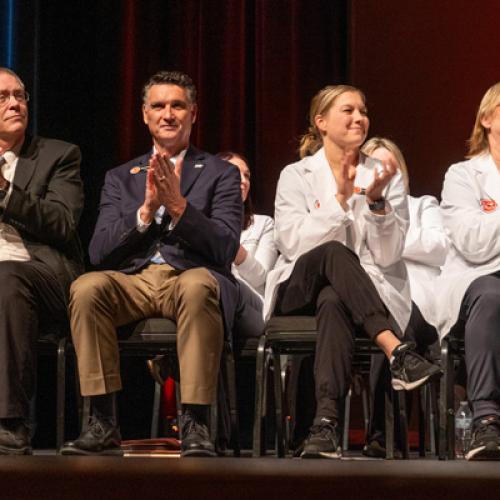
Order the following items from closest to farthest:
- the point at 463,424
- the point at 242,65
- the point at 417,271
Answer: the point at 417,271 < the point at 463,424 < the point at 242,65

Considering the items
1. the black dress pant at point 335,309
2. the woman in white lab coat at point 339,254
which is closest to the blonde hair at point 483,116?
the woman in white lab coat at point 339,254

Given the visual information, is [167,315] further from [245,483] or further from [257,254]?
[245,483]

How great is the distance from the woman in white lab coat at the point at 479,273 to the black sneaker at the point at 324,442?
0.36m

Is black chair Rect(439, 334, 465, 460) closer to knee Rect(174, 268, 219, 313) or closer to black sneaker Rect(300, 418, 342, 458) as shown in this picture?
black sneaker Rect(300, 418, 342, 458)

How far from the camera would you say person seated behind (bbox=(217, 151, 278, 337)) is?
3.44m

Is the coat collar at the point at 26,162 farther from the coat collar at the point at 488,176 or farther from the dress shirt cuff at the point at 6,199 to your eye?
the coat collar at the point at 488,176

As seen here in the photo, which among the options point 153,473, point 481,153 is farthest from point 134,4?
point 153,473

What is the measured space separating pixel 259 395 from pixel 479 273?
735 millimetres

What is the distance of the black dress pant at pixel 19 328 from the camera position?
2.96 meters

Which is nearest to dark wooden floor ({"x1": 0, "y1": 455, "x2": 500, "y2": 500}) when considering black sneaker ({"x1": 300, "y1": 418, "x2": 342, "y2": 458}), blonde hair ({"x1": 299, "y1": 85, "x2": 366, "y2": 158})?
black sneaker ({"x1": 300, "y1": 418, "x2": 342, "y2": 458})

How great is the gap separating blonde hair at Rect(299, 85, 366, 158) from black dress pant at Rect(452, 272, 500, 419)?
0.91 m

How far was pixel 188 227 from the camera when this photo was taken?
10.5 feet

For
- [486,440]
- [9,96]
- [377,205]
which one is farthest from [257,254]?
[486,440]

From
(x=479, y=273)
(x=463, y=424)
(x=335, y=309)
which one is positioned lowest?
(x=463, y=424)
